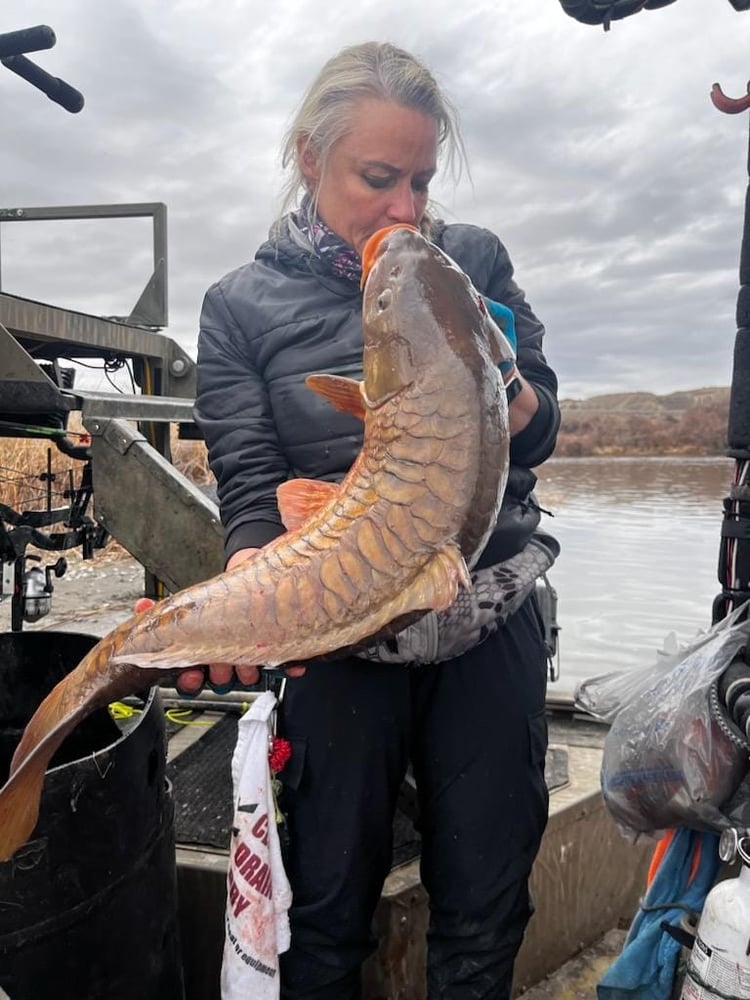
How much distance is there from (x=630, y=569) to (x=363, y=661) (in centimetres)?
697

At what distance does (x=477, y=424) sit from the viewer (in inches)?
52.3

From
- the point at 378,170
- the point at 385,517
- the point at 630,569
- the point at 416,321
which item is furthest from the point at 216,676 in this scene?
the point at 630,569

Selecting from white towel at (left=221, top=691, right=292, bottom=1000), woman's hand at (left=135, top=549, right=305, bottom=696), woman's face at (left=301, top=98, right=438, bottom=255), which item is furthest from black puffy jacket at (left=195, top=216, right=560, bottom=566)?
white towel at (left=221, top=691, right=292, bottom=1000)

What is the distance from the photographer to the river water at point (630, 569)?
5438mm

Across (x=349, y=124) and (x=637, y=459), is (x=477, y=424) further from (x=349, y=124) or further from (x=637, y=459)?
(x=637, y=459)

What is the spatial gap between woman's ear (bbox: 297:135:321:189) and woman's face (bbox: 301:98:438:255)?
12 mm

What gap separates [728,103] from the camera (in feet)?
5.75

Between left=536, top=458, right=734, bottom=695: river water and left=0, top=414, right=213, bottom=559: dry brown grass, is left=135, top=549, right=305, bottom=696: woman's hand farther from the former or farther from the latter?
left=0, top=414, right=213, bottom=559: dry brown grass

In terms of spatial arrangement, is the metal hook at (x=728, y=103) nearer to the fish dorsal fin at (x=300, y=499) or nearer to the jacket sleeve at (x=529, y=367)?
the jacket sleeve at (x=529, y=367)

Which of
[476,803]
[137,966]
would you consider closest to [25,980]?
[137,966]

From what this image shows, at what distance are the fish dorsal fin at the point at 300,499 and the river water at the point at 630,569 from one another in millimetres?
1228

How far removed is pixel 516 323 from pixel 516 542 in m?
0.60

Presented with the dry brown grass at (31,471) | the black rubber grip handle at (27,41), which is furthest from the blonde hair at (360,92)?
the dry brown grass at (31,471)

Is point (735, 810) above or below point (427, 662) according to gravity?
below
